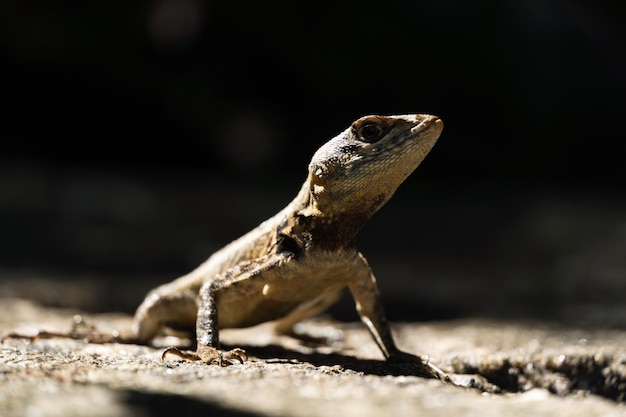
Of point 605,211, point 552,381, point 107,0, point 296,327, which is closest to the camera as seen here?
point 552,381

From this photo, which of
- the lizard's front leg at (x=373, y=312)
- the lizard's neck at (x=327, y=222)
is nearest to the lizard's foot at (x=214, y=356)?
the lizard's neck at (x=327, y=222)

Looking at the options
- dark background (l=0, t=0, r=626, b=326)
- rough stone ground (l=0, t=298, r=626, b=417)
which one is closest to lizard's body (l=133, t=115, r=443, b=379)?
rough stone ground (l=0, t=298, r=626, b=417)

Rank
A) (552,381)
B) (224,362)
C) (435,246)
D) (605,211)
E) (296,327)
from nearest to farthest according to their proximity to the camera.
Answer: (224,362) → (552,381) → (296,327) → (435,246) → (605,211)

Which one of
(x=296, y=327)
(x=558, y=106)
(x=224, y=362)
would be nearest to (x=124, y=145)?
(x=558, y=106)

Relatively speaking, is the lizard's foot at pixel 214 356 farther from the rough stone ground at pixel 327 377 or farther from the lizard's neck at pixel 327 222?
the lizard's neck at pixel 327 222

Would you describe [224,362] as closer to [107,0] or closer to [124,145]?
[107,0]

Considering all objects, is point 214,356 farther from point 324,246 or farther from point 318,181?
point 318,181

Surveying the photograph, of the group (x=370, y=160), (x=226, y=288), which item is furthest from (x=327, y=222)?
(x=226, y=288)
